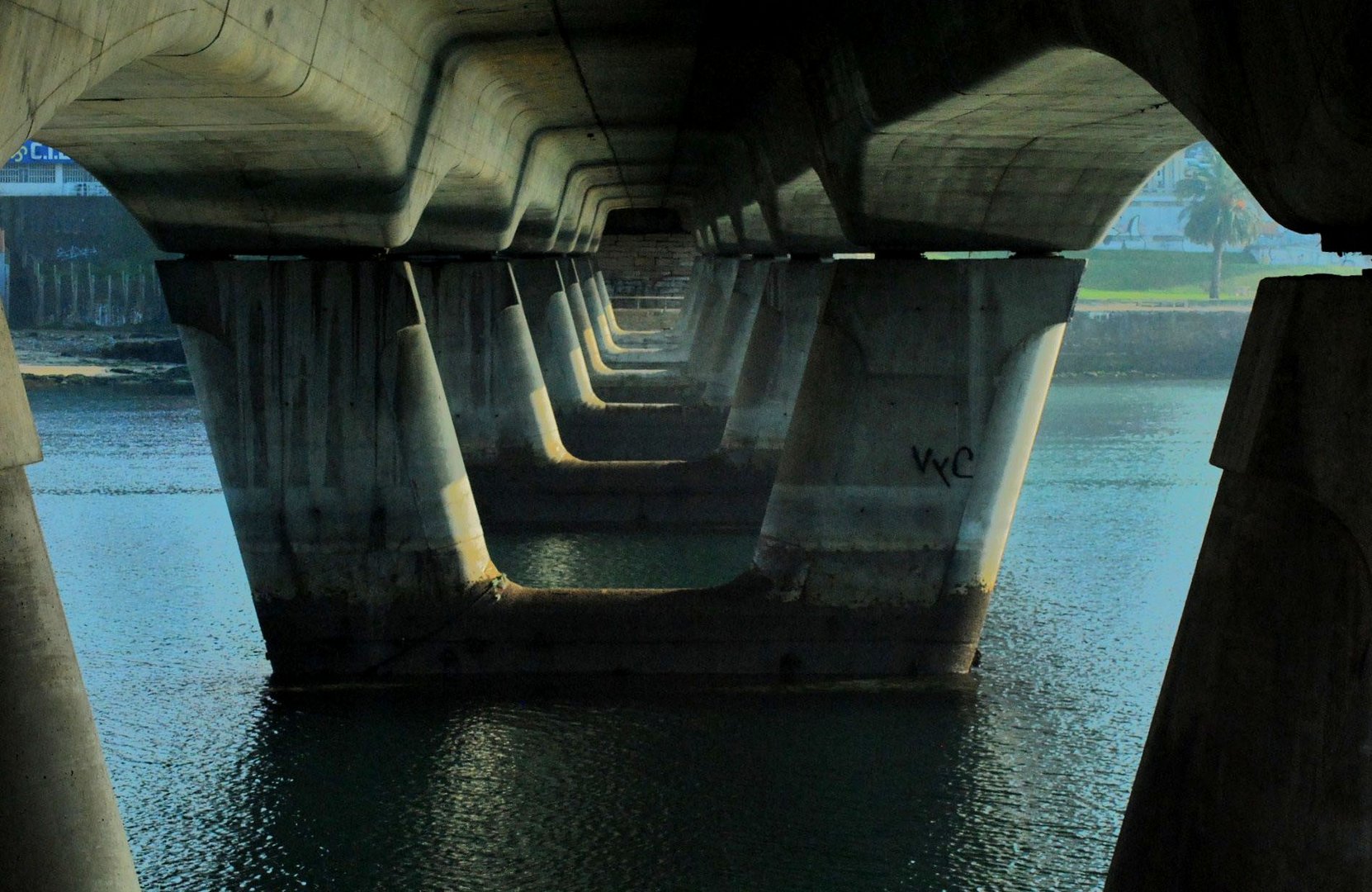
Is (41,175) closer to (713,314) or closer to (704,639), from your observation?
(713,314)

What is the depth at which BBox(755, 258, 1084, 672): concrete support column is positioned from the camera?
1561 centimetres

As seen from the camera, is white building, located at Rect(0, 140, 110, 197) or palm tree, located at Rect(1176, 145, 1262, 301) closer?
palm tree, located at Rect(1176, 145, 1262, 301)

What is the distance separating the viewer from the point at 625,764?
13469 millimetres

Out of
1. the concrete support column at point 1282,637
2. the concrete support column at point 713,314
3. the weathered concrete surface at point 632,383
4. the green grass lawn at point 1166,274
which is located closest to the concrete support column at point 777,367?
the concrete support column at point 713,314

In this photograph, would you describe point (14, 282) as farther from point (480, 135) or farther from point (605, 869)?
point (605, 869)

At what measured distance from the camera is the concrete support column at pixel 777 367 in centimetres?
2569

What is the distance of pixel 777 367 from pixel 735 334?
9.58 metres

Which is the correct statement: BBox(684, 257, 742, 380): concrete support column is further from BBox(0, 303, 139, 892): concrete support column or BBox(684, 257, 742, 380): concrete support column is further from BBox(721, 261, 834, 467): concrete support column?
BBox(0, 303, 139, 892): concrete support column

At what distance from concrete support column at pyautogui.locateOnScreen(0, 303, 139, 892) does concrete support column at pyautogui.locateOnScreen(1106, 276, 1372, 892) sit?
4475mm

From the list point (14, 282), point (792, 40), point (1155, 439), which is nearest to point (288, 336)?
point (792, 40)

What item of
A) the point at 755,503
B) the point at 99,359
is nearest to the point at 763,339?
the point at 755,503

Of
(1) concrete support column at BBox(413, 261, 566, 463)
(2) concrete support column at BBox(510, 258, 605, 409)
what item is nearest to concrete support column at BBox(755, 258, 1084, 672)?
(1) concrete support column at BBox(413, 261, 566, 463)

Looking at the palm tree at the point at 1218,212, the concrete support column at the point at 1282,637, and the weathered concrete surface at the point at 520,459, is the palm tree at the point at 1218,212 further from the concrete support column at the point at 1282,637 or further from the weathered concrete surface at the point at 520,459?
the concrete support column at the point at 1282,637

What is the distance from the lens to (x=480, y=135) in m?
18.4
